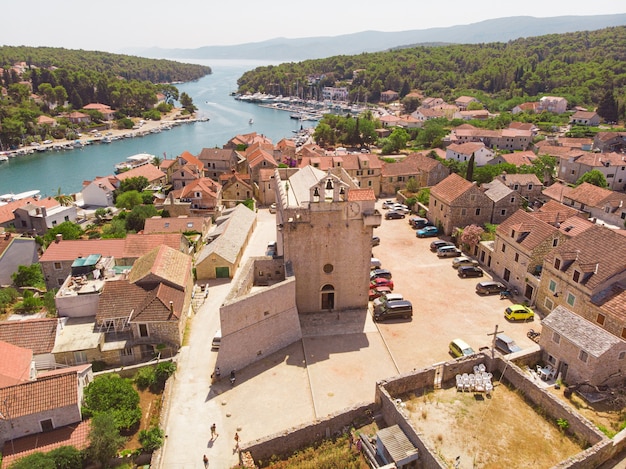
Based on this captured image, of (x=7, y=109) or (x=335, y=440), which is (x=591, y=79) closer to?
(x=335, y=440)

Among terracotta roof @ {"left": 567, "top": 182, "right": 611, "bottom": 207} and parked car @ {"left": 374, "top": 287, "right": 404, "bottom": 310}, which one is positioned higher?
terracotta roof @ {"left": 567, "top": 182, "right": 611, "bottom": 207}

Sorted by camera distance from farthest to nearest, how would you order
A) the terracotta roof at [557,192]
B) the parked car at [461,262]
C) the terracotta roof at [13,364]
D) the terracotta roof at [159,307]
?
1. the terracotta roof at [557,192]
2. the parked car at [461,262]
3. the terracotta roof at [159,307]
4. the terracotta roof at [13,364]

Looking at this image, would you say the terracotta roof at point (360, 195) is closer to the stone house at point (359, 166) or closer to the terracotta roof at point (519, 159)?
the stone house at point (359, 166)

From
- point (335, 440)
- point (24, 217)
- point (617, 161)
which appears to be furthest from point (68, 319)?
point (617, 161)

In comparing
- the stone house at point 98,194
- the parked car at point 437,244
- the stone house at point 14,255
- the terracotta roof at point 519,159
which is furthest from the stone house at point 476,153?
the stone house at point 14,255

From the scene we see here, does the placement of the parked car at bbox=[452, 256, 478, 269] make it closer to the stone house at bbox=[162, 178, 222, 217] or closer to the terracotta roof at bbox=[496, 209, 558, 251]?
the terracotta roof at bbox=[496, 209, 558, 251]

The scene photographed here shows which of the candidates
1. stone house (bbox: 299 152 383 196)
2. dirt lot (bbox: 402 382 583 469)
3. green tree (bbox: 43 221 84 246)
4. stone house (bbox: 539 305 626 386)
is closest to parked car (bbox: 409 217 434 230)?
stone house (bbox: 299 152 383 196)
